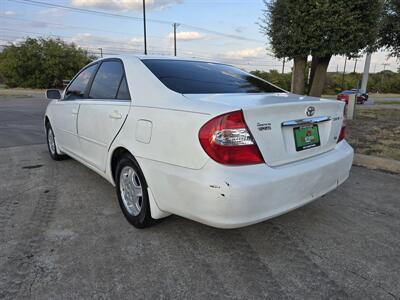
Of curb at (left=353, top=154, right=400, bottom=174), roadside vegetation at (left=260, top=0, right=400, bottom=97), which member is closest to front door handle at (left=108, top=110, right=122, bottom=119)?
curb at (left=353, top=154, right=400, bottom=174)

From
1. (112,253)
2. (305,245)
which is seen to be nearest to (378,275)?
(305,245)

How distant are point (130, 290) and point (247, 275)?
30.9 inches

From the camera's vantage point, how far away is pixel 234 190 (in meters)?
1.94

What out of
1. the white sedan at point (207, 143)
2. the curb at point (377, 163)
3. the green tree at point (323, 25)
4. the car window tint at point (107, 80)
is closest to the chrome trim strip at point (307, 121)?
the white sedan at point (207, 143)

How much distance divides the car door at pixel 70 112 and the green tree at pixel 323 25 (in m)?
6.57

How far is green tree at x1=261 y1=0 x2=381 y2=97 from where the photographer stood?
8.02 m

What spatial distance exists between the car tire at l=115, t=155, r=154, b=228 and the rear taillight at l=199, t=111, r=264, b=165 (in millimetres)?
781

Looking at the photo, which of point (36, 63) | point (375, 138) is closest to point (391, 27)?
point (375, 138)

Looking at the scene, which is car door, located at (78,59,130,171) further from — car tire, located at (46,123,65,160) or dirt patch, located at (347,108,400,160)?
dirt patch, located at (347,108,400,160)

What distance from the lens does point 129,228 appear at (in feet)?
9.11

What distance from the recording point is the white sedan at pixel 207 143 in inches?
78.4

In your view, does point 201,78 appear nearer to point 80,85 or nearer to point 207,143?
point 207,143

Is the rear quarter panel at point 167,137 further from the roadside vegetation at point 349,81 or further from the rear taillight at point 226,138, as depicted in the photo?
the roadside vegetation at point 349,81

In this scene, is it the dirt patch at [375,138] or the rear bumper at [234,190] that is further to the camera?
the dirt patch at [375,138]
